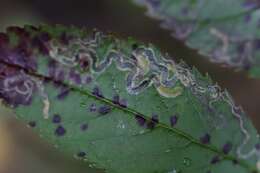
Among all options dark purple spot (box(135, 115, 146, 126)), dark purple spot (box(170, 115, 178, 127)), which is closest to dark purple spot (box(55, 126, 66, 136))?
dark purple spot (box(135, 115, 146, 126))

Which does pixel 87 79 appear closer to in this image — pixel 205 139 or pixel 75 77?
pixel 75 77

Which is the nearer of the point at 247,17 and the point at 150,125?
the point at 150,125

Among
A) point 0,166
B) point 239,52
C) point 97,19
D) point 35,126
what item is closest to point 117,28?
point 97,19

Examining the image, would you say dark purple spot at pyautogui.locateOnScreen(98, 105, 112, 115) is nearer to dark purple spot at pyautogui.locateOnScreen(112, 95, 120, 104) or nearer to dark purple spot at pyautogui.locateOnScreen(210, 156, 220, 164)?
dark purple spot at pyautogui.locateOnScreen(112, 95, 120, 104)

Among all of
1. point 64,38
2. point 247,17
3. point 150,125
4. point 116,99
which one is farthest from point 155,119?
point 247,17

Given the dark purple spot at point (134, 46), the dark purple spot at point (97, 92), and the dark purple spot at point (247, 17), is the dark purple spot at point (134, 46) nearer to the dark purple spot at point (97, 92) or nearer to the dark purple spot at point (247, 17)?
the dark purple spot at point (97, 92)

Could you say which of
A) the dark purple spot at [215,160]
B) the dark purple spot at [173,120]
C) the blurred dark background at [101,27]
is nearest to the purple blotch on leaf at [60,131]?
the dark purple spot at [173,120]

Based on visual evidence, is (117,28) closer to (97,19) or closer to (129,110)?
(97,19)
